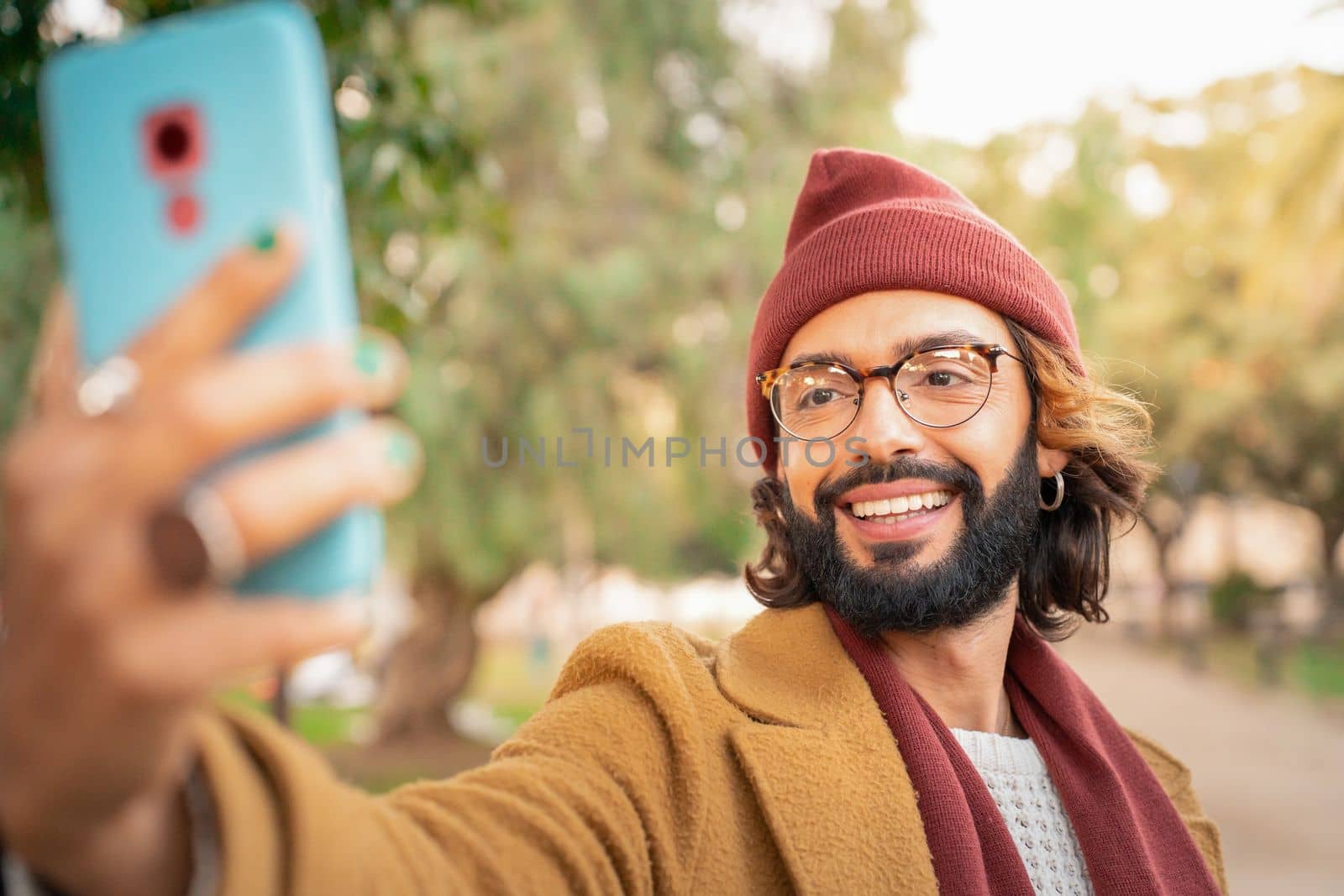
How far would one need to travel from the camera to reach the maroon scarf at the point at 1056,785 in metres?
1.86

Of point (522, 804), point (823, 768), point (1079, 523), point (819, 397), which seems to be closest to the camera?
point (522, 804)

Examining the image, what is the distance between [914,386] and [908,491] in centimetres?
21

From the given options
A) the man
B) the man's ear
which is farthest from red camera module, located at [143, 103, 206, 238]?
the man's ear

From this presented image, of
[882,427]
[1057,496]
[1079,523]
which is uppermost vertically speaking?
[882,427]

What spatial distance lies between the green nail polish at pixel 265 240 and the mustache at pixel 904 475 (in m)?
1.50

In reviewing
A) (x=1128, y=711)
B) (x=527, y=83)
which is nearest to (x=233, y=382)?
(x=527, y=83)

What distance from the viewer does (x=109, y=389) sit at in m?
0.74

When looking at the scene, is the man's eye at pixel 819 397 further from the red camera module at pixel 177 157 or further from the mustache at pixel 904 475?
the red camera module at pixel 177 157

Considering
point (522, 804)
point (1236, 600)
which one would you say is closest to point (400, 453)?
point (522, 804)

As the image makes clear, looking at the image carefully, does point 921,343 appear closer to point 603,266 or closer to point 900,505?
point 900,505

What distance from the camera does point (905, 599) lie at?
2098mm

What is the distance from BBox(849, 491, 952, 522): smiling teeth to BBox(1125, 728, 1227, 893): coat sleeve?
826 millimetres

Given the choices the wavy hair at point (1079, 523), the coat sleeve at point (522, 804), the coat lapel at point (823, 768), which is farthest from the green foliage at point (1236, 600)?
the coat sleeve at point (522, 804)

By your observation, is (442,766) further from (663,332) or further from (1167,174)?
(1167,174)
